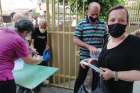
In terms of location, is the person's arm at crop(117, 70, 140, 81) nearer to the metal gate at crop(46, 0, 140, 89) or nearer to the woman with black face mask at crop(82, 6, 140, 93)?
the woman with black face mask at crop(82, 6, 140, 93)

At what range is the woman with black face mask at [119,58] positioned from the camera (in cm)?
230

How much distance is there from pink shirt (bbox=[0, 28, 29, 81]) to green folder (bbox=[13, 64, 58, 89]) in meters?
0.54

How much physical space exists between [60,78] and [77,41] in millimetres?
1689

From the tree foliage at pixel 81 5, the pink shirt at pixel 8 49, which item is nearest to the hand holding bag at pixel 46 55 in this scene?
the tree foliage at pixel 81 5

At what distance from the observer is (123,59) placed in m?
2.35

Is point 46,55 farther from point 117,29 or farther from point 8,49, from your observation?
point 117,29

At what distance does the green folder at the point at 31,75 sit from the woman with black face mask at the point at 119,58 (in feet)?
5.62

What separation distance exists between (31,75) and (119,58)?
2.17 m

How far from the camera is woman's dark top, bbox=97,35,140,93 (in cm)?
233

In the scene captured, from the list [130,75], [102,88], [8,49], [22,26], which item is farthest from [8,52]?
[130,75]

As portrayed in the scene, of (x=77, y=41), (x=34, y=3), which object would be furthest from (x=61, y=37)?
(x=34, y=3)

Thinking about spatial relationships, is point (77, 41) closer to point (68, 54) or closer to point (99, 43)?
point (99, 43)

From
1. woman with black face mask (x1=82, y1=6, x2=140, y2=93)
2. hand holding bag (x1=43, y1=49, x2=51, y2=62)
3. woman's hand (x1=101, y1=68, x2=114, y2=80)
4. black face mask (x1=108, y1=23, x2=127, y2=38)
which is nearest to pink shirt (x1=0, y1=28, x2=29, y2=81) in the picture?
woman with black face mask (x1=82, y1=6, x2=140, y2=93)

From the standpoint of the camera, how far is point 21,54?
3.53 m
